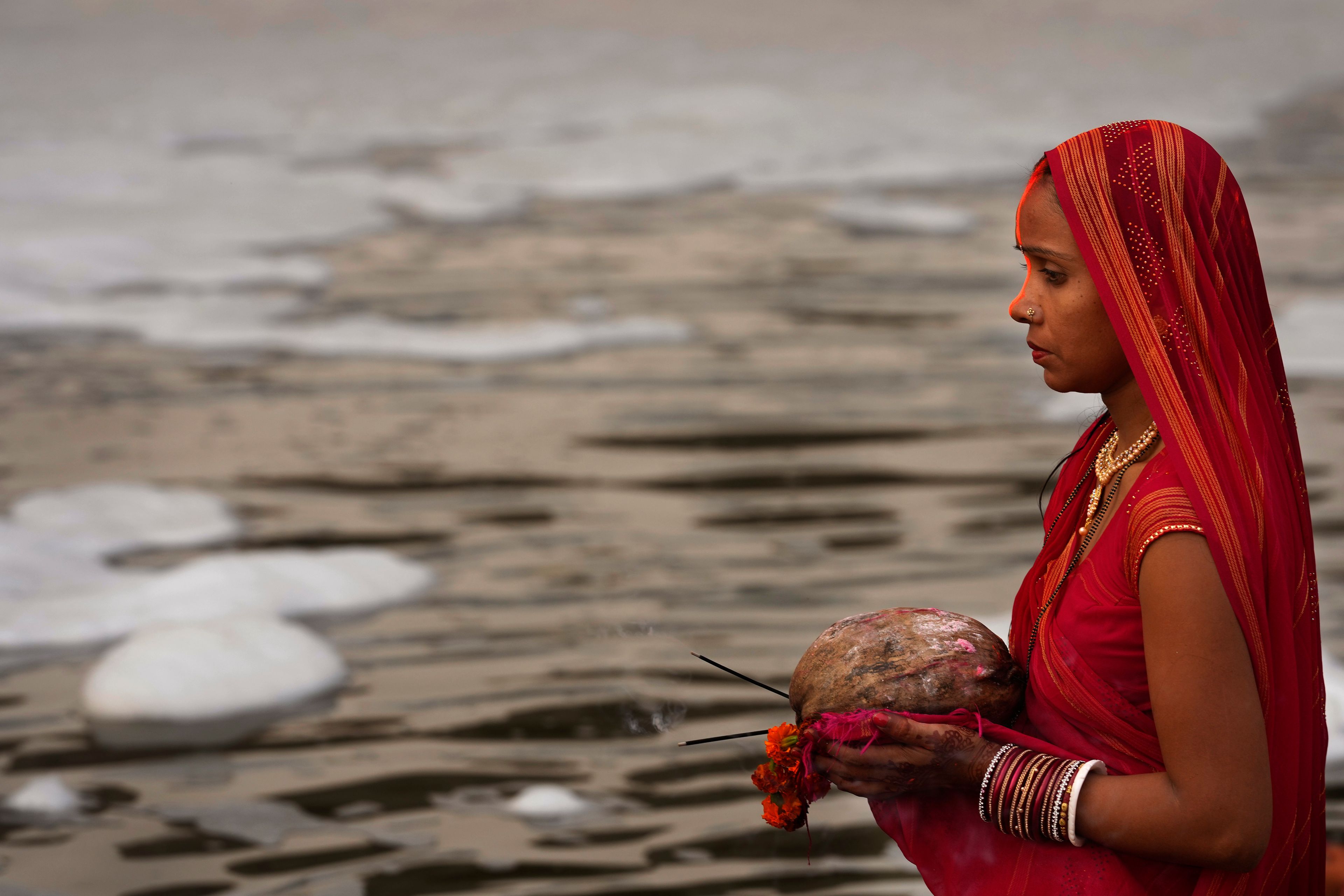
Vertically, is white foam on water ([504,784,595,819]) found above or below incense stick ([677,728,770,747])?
below

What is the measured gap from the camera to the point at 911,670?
1.57 metres

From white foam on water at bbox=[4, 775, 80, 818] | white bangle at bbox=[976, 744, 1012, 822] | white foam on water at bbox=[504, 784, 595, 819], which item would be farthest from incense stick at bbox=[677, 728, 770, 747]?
white foam on water at bbox=[4, 775, 80, 818]

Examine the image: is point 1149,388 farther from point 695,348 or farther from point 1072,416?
point 695,348

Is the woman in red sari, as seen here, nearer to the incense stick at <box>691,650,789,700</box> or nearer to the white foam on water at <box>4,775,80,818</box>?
the incense stick at <box>691,650,789,700</box>

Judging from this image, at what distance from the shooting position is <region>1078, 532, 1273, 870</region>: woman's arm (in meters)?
1.38

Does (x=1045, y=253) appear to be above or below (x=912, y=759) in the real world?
above

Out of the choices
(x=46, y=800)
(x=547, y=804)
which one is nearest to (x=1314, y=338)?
(x=547, y=804)

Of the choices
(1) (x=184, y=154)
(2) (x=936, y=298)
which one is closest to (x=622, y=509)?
(2) (x=936, y=298)

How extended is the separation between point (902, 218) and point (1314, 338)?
6109mm

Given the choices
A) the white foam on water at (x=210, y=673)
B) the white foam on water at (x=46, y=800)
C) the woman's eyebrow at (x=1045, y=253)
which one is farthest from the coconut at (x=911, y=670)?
the white foam on water at (x=210, y=673)

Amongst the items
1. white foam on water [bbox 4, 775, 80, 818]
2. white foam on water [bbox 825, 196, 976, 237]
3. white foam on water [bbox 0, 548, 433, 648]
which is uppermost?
white foam on water [bbox 825, 196, 976, 237]

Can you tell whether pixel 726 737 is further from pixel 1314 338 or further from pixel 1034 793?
pixel 1314 338

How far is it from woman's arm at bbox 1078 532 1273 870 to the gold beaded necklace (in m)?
0.16

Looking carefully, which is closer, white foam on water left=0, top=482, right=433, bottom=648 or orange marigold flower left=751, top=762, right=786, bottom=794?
orange marigold flower left=751, top=762, right=786, bottom=794
